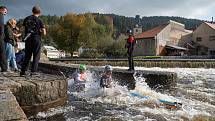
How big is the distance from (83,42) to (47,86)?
5090cm

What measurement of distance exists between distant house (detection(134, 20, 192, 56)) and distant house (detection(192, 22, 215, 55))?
4.90 m

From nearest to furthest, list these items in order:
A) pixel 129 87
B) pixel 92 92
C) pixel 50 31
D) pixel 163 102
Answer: pixel 163 102, pixel 92 92, pixel 129 87, pixel 50 31

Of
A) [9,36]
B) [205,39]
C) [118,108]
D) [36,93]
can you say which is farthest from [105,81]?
[205,39]

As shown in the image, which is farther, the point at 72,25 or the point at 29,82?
the point at 72,25

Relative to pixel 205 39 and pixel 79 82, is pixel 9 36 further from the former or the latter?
pixel 205 39

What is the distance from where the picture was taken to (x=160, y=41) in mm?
61562

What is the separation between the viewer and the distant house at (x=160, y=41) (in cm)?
6084

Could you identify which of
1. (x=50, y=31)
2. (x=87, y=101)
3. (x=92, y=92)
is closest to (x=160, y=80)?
(x=92, y=92)

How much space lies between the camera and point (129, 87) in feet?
41.0

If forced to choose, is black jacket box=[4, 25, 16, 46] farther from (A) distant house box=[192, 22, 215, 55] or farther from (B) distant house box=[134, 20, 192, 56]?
(A) distant house box=[192, 22, 215, 55]

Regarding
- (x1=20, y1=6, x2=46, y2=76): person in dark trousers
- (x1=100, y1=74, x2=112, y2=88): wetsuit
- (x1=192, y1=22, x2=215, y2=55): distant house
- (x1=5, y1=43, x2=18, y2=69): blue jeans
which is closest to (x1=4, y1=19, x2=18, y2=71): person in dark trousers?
(x1=5, y1=43, x2=18, y2=69): blue jeans

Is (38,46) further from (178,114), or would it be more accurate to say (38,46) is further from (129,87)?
(129,87)

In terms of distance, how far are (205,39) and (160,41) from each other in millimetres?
A: 12372

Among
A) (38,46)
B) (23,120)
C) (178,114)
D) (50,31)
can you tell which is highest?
(50,31)
